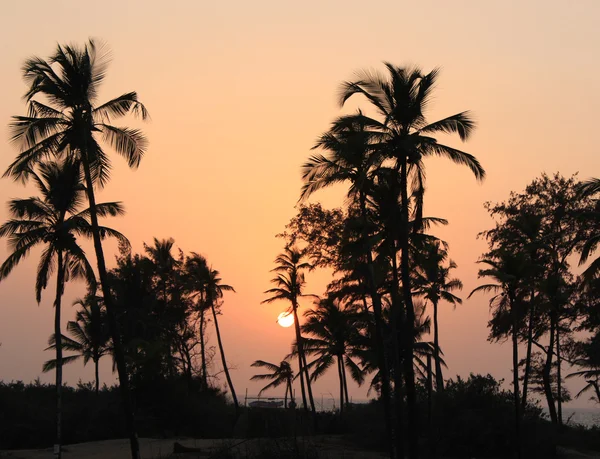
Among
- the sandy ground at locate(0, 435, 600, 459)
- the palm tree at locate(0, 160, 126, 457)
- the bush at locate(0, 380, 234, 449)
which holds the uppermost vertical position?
the palm tree at locate(0, 160, 126, 457)

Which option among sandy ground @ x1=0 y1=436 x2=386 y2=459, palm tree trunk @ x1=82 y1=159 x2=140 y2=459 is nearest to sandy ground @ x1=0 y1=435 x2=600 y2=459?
sandy ground @ x1=0 y1=436 x2=386 y2=459

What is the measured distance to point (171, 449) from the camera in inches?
1170

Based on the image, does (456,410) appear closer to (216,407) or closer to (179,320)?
(216,407)

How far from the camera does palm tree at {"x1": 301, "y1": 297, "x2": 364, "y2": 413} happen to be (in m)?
47.3

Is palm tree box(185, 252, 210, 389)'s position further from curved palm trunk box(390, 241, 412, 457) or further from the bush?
curved palm trunk box(390, 241, 412, 457)

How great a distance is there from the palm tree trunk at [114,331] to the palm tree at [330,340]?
83.0 ft

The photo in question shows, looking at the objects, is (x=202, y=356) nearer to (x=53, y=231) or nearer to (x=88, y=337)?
(x=88, y=337)

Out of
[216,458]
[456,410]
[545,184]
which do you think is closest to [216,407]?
[456,410]

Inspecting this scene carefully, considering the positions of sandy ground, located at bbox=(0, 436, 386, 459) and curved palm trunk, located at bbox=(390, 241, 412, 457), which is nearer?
curved palm trunk, located at bbox=(390, 241, 412, 457)

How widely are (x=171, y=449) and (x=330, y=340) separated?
19.6 m

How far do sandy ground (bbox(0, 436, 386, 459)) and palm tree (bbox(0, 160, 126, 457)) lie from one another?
3.41 metres

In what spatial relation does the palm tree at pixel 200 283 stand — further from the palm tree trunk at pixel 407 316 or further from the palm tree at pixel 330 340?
the palm tree trunk at pixel 407 316

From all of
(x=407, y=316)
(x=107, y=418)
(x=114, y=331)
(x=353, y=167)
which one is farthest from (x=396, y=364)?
(x=107, y=418)

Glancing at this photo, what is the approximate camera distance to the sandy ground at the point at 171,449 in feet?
84.6
